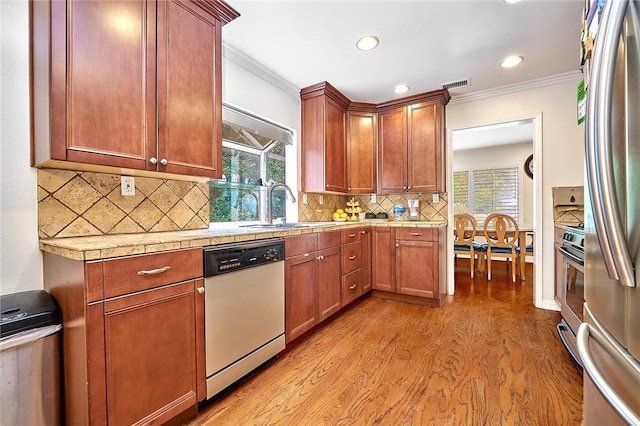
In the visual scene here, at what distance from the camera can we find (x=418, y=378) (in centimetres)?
173

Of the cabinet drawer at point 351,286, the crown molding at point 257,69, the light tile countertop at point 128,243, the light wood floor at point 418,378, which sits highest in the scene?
the crown molding at point 257,69

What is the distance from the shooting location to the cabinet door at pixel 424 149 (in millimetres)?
3234

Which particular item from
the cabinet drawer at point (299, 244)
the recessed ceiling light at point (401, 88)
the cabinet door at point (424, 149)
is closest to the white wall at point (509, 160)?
the cabinet door at point (424, 149)

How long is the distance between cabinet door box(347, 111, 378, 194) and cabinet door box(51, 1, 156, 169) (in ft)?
7.81

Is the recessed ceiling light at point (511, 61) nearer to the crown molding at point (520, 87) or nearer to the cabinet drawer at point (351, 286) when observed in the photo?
the crown molding at point (520, 87)

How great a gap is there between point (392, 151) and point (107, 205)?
9.53 feet

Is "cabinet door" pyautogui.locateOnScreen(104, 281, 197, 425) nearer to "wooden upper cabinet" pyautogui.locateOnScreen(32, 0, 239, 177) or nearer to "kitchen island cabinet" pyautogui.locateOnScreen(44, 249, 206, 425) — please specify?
"kitchen island cabinet" pyautogui.locateOnScreen(44, 249, 206, 425)

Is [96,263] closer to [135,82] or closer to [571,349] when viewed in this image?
[135,82]

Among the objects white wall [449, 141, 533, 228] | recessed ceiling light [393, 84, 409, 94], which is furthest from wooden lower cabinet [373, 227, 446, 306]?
white wall [449, 141, 533, 228]

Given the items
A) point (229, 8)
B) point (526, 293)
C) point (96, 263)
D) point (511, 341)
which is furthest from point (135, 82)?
point (526, 293)

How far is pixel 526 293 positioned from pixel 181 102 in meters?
4.04

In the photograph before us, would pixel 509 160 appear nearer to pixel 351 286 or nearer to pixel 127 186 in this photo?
pixel 351 286

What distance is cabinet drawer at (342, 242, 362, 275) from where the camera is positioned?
2764 millimetres

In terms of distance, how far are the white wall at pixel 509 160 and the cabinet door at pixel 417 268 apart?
3853mm
